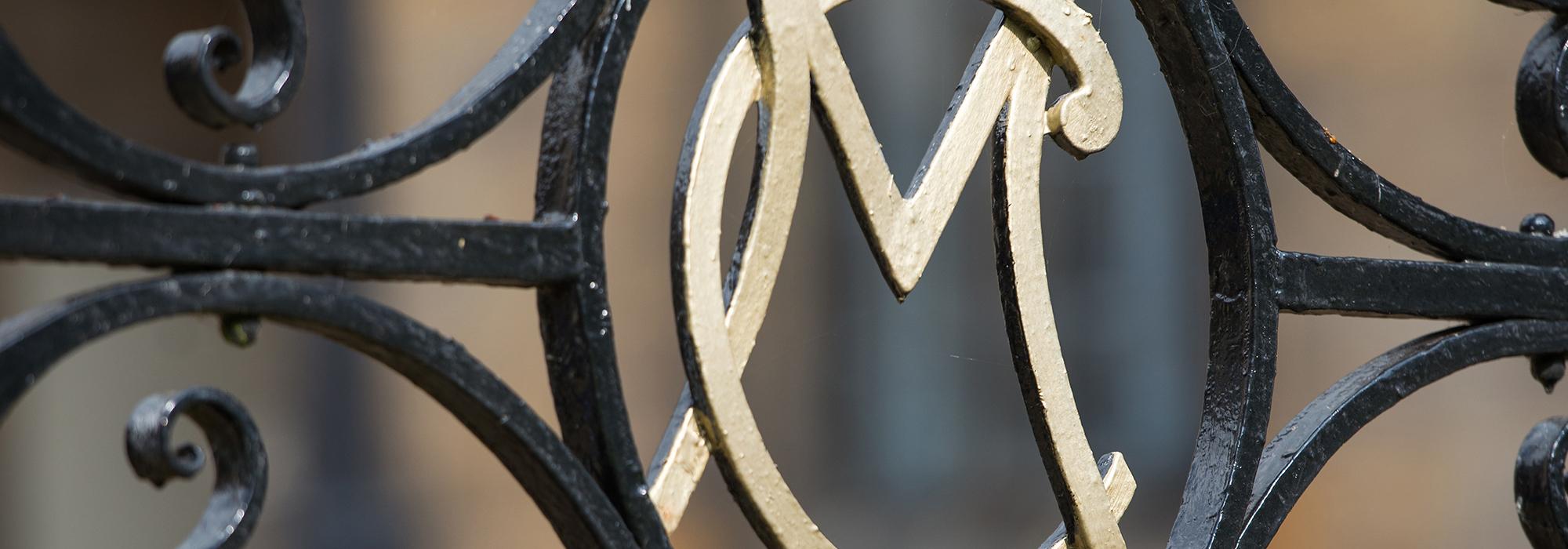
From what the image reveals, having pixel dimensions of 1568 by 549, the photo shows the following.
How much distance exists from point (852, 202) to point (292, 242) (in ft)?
0.42

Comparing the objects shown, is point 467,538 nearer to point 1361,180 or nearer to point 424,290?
point 424,290

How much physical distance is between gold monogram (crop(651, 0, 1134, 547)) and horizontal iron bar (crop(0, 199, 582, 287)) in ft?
0.11

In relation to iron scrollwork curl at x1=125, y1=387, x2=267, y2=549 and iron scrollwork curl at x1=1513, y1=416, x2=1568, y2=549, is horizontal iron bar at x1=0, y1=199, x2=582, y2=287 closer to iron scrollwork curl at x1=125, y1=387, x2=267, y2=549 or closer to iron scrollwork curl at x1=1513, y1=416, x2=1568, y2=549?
iron scrollwork curl at x1=125, y1=387, x2=267, y2=549

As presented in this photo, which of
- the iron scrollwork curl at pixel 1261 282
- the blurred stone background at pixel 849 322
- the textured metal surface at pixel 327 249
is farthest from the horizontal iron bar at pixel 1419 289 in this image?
the blurred stone background at pixel 849 322

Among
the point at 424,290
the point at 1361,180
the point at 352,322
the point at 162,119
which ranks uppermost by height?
the point at 162,119

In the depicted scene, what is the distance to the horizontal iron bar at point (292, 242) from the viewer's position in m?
0.22

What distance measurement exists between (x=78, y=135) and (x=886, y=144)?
1.26 m

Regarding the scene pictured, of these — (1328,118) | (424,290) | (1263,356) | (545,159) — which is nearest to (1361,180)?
(1263,356)

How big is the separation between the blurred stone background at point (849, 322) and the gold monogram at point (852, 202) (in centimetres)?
104

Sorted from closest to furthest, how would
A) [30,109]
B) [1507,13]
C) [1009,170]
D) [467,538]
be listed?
[30,109] < [1009,170] < [1507,13] < [467,538]

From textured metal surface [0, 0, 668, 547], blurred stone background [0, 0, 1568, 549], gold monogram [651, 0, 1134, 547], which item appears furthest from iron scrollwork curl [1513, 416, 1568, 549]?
blurred stone background [0, 0, 1568, 549]

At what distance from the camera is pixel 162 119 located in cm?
151

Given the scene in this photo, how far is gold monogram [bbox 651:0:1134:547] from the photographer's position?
296 mm

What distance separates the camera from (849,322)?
1.56m
